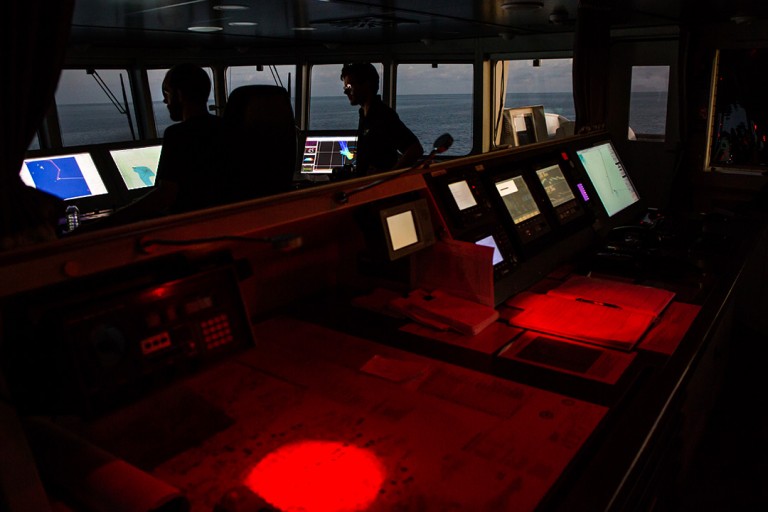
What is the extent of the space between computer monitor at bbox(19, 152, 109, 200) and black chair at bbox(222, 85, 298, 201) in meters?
1.32

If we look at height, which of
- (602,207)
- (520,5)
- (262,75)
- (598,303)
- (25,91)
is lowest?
(598,303)

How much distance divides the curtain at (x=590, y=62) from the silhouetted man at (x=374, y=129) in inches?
36.2

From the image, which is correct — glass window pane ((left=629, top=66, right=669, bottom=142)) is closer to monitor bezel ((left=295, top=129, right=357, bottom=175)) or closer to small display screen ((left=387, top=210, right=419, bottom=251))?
monitor bezel ((left=295, top=129, right=357, bottom=175))

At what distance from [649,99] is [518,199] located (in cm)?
329

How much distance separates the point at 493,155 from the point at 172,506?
65.3 inches

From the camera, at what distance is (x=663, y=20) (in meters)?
4.58

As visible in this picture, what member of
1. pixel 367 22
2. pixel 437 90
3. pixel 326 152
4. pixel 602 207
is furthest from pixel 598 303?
pixel 437 90

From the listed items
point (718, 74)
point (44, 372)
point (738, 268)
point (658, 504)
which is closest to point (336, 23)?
point (718, 74)

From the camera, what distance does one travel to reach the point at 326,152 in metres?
5.76

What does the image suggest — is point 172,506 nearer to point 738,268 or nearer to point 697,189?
point 738,268

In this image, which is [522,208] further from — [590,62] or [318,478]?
[590,62]

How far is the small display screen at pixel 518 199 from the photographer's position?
2125 mm

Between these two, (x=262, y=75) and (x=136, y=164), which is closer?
(x=136, y=164)

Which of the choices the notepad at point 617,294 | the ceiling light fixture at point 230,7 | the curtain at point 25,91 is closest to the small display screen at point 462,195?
the notepad at point 617,294
